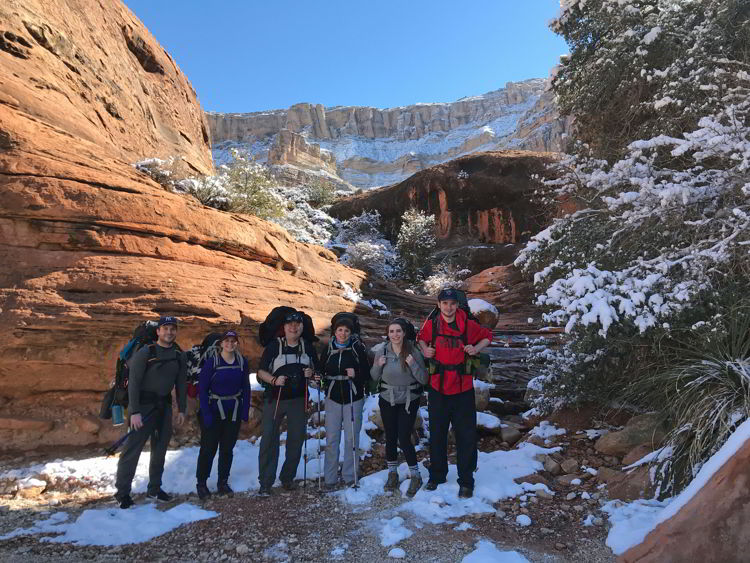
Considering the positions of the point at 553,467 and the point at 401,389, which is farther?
the point at 401,389

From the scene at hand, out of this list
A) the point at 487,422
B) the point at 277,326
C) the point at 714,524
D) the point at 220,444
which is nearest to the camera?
the point at 714,524

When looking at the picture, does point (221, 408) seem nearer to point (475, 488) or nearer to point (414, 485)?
point (414, 485)

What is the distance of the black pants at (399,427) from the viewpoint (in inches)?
182

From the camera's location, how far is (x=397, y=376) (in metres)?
4.66

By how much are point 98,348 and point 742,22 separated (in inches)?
370

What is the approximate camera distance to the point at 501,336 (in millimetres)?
12156

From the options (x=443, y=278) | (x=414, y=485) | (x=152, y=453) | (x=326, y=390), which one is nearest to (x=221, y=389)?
(x=152, y=453)

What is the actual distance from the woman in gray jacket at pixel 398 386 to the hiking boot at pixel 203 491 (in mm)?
1814

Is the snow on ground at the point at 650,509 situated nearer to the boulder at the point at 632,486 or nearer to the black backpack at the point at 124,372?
the boulder at the point at 632,486

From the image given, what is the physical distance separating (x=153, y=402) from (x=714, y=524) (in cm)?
464

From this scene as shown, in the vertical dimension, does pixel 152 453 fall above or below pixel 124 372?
below

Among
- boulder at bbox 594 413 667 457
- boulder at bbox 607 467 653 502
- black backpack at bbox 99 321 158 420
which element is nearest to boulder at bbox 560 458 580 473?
boulder at bbox 594 413 667 457

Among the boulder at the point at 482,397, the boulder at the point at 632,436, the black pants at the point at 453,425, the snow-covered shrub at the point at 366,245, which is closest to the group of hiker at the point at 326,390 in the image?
Answer: the black pants at the point at 453,425

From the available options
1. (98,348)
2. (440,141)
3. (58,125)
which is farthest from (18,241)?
(440,141)
